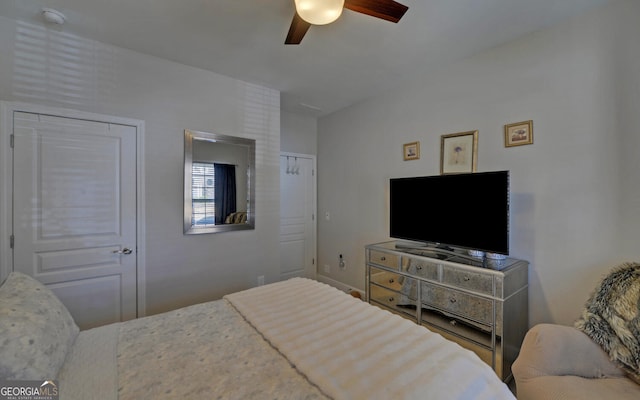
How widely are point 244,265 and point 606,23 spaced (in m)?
3.59

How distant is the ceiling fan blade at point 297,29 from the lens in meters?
1.50

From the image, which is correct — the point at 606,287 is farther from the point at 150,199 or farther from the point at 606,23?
the point at 150,199

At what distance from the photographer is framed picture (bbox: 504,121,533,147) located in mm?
2049

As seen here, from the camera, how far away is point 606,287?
143 centimetres

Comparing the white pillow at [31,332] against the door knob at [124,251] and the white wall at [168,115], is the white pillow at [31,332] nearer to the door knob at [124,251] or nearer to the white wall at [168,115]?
the door knob at [124,251]

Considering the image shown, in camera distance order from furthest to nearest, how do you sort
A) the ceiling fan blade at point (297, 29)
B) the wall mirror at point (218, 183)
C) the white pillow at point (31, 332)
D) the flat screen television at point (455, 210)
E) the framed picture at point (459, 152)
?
the wall mirror at point (218, 183) < the framed picture at point (459, 152) < the flat screen television at point (455, 210) < the ceiling fan blade at point (297, 29) < the white pillow at point (31, 332)

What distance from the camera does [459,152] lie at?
2477mm

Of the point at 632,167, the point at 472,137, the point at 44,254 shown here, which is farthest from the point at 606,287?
the point at 44,254

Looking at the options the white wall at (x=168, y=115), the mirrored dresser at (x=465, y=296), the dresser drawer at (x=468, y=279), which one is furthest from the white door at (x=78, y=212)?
the dresser drawer at (x=468, y=279)

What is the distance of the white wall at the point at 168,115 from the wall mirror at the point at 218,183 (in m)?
0.07

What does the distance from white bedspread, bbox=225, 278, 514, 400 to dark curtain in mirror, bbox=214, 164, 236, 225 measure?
138 centimetres

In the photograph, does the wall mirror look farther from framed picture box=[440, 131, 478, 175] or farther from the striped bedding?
framed picture box=[440, 131, 478, 175]

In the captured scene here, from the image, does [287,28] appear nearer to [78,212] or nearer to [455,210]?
[455,210]

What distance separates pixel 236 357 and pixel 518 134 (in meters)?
2.51
